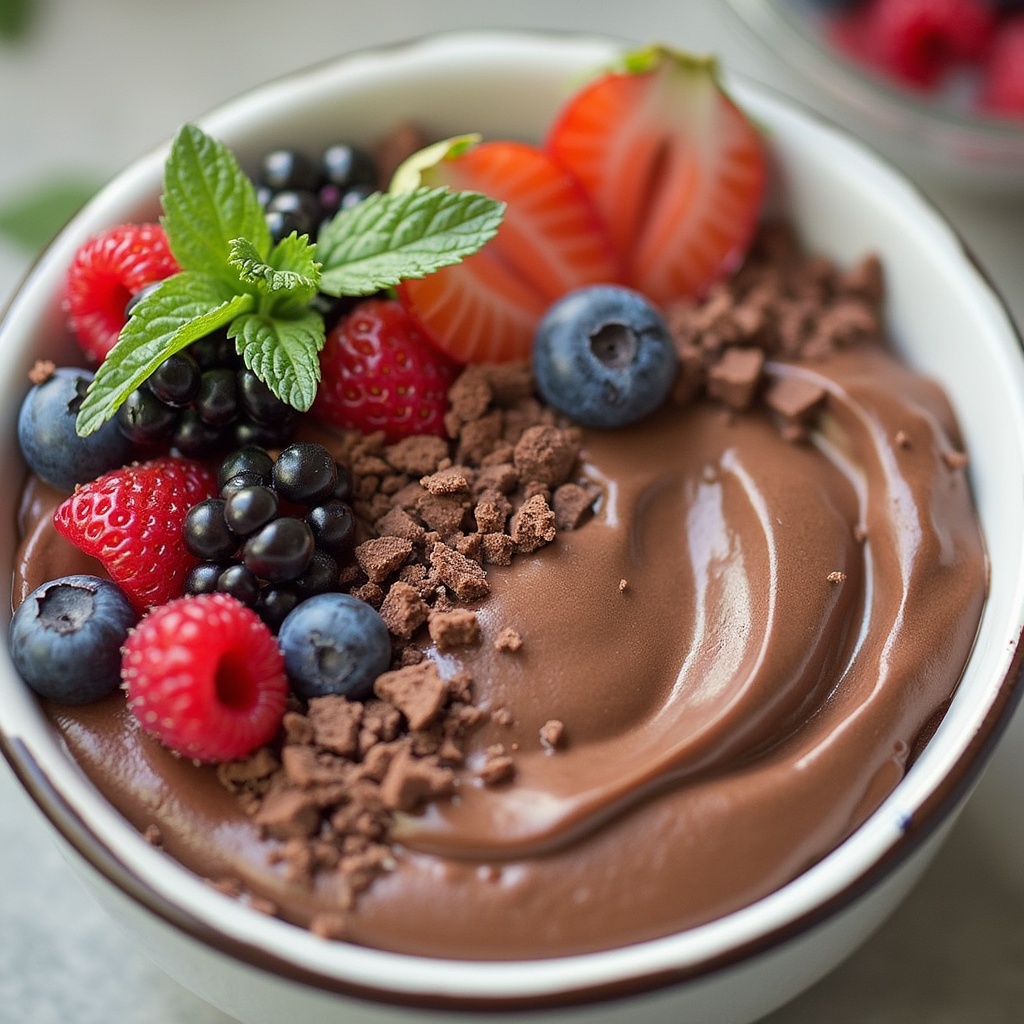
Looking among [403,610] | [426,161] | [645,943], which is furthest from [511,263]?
[645,943]

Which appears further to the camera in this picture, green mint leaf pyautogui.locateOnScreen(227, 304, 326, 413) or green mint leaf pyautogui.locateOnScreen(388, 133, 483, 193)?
green mint leaf pyautogui.locateOnScreen(388, 133, 483, 193)

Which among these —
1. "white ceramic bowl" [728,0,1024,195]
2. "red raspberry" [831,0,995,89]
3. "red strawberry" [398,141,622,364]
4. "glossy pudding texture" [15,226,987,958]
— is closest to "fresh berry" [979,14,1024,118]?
"red raspberry" [831,0,995,89]

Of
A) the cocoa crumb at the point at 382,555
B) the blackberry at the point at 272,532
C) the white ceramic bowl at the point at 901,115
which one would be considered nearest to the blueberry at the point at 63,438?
the blackberry at the point at 272,532

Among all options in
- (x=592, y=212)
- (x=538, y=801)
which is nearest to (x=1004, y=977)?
(x=538, y=801)

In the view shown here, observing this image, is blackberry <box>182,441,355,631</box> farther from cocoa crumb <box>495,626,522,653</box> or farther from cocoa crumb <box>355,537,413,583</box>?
cocoa crumb <box>495,626,522,653</box>

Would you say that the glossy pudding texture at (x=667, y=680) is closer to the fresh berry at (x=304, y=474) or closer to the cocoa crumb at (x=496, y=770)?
the cocoa crumb at (x=496, y=770)

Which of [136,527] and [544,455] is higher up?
[136,527]

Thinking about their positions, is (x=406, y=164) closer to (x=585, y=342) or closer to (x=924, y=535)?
(x=585, y=342)

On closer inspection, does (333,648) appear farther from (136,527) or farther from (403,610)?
(136,527)
